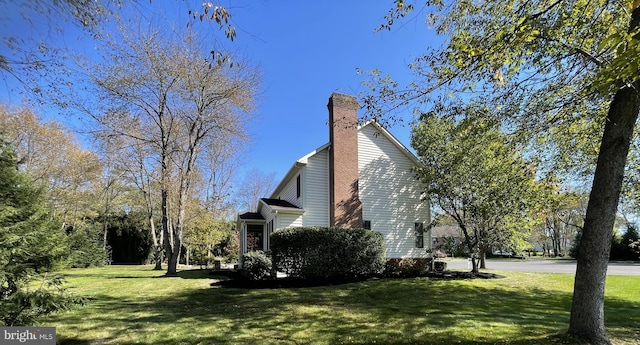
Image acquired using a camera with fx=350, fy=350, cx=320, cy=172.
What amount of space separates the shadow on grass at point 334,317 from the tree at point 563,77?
4.85 feet

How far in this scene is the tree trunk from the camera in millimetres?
4938

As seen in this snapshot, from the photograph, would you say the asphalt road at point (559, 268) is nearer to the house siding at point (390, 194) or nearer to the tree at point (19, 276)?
the house siding at point (390, 194)

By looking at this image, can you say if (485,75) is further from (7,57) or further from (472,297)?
(472,297)

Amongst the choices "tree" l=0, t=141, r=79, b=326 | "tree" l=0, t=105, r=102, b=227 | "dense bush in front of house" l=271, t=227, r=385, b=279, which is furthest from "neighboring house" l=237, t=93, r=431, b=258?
"tree" l=0, t=105, r=102, b=227

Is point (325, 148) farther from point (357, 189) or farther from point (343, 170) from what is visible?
point (357, 189)

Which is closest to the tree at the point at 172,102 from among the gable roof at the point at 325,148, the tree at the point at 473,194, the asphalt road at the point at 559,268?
the gable roof at the point at 325,148

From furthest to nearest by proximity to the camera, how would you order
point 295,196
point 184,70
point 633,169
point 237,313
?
1. point 295,196
2. point 184,70
3. point 633,169
4. point 237,313

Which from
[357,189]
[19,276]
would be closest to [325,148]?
[357,189]

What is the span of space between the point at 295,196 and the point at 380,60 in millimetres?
11391

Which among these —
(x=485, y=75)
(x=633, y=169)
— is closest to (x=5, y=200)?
(x=485, y=75)

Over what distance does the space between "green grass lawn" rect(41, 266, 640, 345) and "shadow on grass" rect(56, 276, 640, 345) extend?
19 millimetres

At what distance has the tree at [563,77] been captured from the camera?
497 centimetres

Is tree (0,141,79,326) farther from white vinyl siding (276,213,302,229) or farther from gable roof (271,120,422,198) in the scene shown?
gable roof (271,120,422,198)

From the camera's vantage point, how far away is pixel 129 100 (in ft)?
49.4
